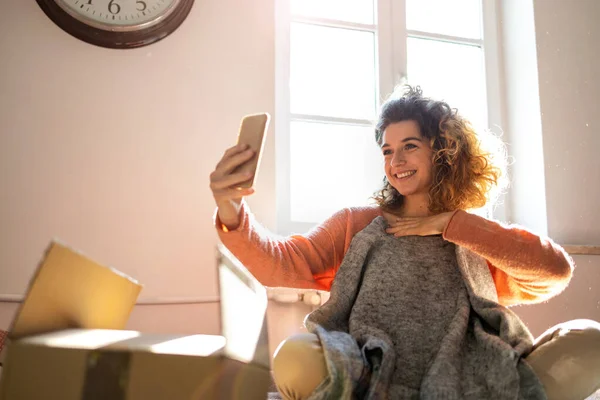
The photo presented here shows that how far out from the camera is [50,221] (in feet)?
5.24

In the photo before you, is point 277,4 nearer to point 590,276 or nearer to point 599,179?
point 599,179

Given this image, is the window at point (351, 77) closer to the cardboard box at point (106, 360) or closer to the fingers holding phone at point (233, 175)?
the fingers holding phone at point (233, 175)

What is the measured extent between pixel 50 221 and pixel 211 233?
0.43 meters

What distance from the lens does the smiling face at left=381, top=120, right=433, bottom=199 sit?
138 cm

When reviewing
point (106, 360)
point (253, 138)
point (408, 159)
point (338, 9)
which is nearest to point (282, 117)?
point (338, 9)

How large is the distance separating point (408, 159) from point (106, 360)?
33.9 inches

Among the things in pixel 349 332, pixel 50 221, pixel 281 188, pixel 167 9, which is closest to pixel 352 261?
pixel 349 332

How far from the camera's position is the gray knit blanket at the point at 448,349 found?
0.98 m

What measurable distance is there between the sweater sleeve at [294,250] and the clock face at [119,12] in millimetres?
760

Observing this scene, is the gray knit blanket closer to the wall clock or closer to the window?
the window

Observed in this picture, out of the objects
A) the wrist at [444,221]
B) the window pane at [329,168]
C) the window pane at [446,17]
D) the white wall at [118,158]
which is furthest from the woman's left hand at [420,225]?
the window pane at [446,17]

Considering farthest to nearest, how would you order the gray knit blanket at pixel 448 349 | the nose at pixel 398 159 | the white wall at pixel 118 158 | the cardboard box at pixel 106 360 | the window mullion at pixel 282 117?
1. the window mullion at pixel 282 117
2. the white wall at pixel 118 158
3. the nose at pixel 398 159
4. the gray knit blanket at pixel 448 349
5. the cardboard box at pixel 106 360

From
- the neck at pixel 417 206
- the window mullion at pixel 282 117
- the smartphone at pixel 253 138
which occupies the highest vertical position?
the window mullion at pixel 282 117

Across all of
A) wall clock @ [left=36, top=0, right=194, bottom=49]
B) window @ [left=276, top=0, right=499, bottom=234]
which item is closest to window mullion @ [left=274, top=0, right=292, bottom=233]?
window @ [left=276, top=0, right=499, bottom=234]
